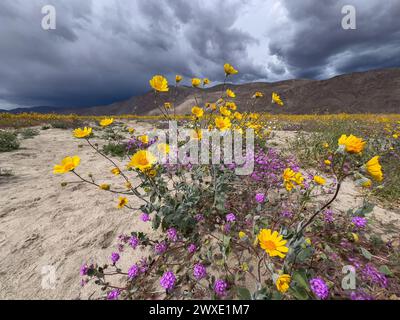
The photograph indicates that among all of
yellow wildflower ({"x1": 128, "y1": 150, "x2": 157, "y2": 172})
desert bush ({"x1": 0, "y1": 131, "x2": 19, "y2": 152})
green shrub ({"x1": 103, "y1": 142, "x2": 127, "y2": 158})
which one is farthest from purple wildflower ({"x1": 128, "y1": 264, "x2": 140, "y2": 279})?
desert bush ({"x1": 0, "y1": 131, "x2": 19, "y2": 152})

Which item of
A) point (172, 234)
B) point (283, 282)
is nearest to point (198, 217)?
point (172, 234)

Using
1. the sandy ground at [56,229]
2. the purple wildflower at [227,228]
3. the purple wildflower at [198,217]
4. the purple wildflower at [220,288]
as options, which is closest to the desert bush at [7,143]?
the sandy ground at [56,229]

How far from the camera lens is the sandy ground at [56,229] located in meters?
1.74

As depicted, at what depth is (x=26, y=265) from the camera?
191 centimetres

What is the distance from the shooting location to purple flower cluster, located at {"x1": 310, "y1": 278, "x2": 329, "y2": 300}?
1226 mm

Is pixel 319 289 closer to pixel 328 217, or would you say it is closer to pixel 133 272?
pixel 328 217

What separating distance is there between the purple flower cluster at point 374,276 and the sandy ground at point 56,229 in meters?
0.93

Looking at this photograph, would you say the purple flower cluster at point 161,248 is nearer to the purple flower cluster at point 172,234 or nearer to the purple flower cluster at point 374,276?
the purple flower cluster at point 172,234

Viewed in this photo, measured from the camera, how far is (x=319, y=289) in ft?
4.11

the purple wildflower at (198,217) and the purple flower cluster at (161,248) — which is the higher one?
the purple wildflower at (198,217)

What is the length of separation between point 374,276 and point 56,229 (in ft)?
10.6

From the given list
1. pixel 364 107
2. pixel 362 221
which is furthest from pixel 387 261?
pixel 364 107

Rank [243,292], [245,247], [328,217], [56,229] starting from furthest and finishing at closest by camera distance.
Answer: [56,229], [328,217], [245,247], [243,292]

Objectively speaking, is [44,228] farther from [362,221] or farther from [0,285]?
[362,221]
